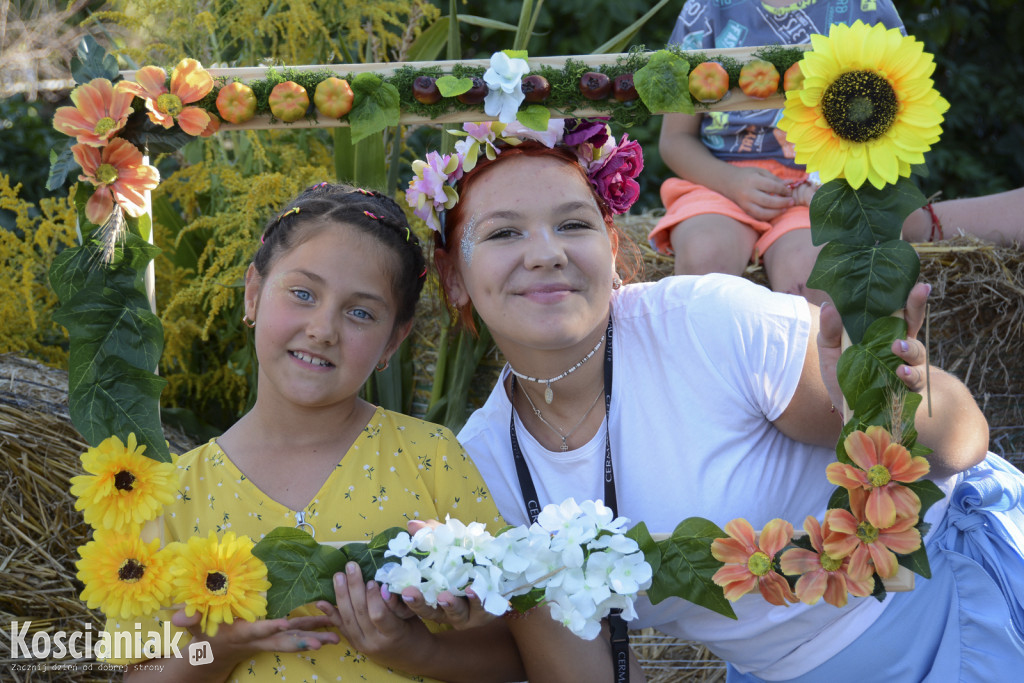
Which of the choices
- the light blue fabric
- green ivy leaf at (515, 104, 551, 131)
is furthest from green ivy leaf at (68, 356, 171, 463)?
the light blue fabric

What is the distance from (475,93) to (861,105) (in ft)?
2.35

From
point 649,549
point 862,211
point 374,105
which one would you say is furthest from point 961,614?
point 374,105

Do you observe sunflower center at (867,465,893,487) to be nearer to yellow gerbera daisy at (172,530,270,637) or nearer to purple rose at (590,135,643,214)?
purple rose at (590,135,643,214)

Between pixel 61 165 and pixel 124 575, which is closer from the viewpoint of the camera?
pixel 124 575

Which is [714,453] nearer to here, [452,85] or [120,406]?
[452,85]

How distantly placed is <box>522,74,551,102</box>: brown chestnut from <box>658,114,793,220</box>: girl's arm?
1188 mm

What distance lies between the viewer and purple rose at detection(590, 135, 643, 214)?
213 centimetres

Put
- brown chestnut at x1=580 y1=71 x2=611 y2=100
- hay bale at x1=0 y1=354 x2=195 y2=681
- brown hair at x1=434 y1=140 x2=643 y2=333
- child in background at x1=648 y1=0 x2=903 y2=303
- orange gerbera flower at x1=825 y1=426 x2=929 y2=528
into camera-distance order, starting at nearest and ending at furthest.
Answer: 1. orange gerbera flower at x1=825 y1=426 x2=929 y2=528
2. brown chestnut at x1=580 y1=71 x2=611 y2=100
3. brown hair at x1=434 y1=140 x2=643 y2=333
4. hay bale at x1=0 y1=354 x2=195 y2=681
5. child in background at x1=648 y1=0 x2=903 y2=303

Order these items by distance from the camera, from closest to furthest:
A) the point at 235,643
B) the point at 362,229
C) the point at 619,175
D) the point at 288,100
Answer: the point at 235,643 → the point at 288,100 → the point at 362,229 → the point at 619,175

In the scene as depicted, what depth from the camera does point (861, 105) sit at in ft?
5.33

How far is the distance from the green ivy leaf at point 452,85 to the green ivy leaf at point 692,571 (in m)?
0.93

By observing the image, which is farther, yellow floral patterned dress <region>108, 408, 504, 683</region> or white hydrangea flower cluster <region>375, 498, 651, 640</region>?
yellow floral patterned dress <region>108, 408, 504, 683</region>

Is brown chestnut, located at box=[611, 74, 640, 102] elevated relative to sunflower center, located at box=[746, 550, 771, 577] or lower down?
elevated

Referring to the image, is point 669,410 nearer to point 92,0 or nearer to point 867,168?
point 867,168
